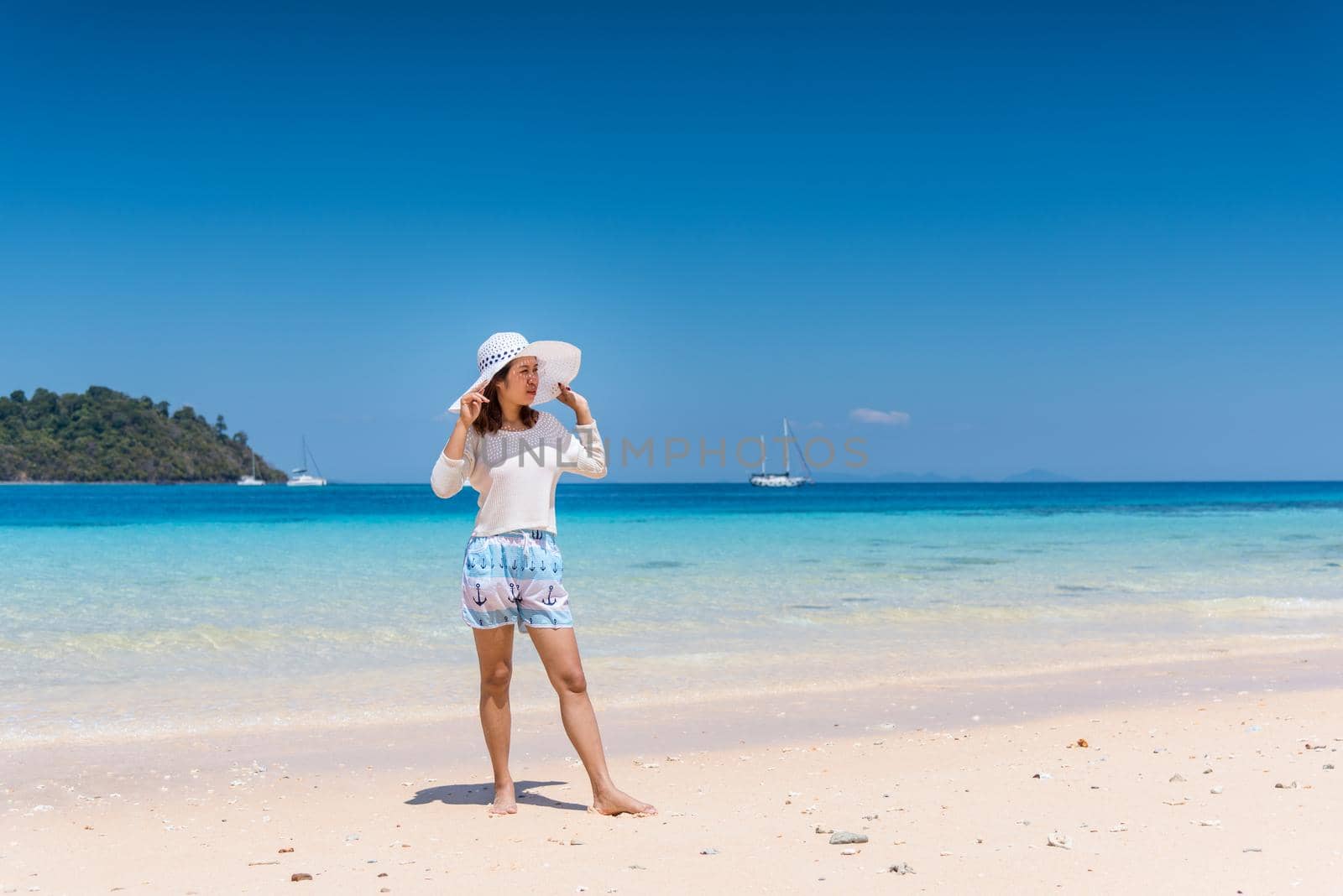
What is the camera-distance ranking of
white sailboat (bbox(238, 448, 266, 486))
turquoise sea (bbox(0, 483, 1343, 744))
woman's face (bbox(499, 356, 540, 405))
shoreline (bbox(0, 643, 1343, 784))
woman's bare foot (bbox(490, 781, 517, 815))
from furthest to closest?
1. white sailboat (bbox(238, 448, 266, 486))
2. turquoise sea (bbox(0, 483, 1343, 744))
3. shoreline (bbox(0, 643, 1343, 784))
4. woman's bare foot (bbox(490, 781, 517, 815))
5. woman's face (bbox(499, 356, 540, 405))

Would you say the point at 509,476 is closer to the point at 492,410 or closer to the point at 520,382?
the point at 492,410

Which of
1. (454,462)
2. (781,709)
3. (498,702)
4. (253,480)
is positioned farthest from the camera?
(253,480)

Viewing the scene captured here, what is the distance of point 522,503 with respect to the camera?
163 inches

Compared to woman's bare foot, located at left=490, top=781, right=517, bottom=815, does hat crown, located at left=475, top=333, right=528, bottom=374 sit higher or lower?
higher

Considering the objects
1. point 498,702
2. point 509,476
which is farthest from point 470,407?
point 498,702

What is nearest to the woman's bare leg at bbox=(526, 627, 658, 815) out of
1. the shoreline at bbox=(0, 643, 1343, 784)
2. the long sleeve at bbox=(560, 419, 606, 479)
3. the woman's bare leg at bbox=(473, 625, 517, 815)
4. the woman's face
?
the woman's bare leg at bbox=(473, 625, 517, 815)

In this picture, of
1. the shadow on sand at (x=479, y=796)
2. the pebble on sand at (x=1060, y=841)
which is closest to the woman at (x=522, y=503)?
the shadow on sand at (x=479, y=796)

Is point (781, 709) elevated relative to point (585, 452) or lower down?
lower down

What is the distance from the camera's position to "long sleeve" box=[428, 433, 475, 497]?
4078mm

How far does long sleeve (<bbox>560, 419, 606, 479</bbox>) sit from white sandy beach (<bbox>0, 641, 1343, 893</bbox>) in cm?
139

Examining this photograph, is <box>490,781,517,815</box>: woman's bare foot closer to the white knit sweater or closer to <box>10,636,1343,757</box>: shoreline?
the white knit sweater

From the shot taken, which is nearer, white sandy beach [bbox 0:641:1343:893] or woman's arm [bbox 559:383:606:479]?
white sandy beach [bbox 0:641:1343:893]

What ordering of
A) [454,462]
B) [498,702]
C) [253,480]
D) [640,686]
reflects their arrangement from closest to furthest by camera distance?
[454,462], [498,702], [640,686], [253,480]

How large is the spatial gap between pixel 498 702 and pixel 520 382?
1366 millimetres
